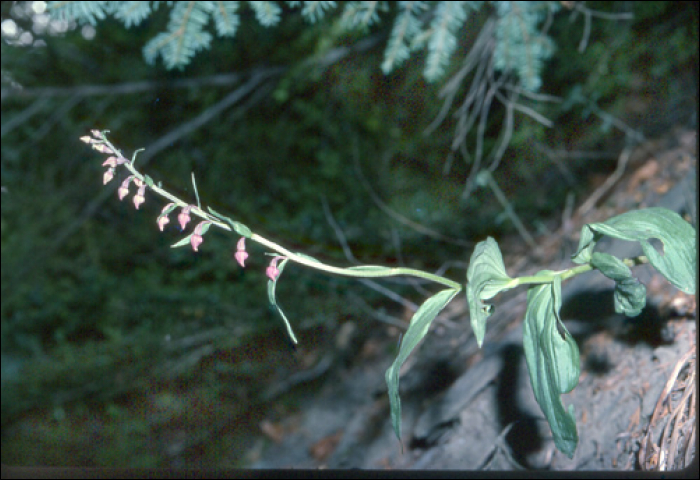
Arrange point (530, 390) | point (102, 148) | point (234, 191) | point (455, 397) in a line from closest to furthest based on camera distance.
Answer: point (102, 148) → point (530, 390) → point (455, 397) → point (234, 191)

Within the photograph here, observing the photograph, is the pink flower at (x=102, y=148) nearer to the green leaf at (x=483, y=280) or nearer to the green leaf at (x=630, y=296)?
the green leaf at (x=483, y=280)

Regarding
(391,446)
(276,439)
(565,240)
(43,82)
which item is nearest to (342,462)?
(391,446)

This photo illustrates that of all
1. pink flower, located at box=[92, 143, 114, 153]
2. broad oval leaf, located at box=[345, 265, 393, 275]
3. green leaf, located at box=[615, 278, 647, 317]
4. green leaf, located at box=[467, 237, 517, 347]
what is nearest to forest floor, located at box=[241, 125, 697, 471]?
green leaf, located at box=[615, 278, 647, 317]

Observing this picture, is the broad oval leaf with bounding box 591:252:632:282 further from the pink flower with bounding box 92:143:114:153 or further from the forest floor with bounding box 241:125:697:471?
the pink flower with bounding box 92:143:114:153

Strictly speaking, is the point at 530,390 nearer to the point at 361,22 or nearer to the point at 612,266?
the point at 612,266

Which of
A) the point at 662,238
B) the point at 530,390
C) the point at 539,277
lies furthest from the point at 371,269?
the point at 530,390

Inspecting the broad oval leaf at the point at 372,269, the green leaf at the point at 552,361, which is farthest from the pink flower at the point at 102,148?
the green leaf at the point at 552,361

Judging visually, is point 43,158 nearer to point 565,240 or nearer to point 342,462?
point 342,462
